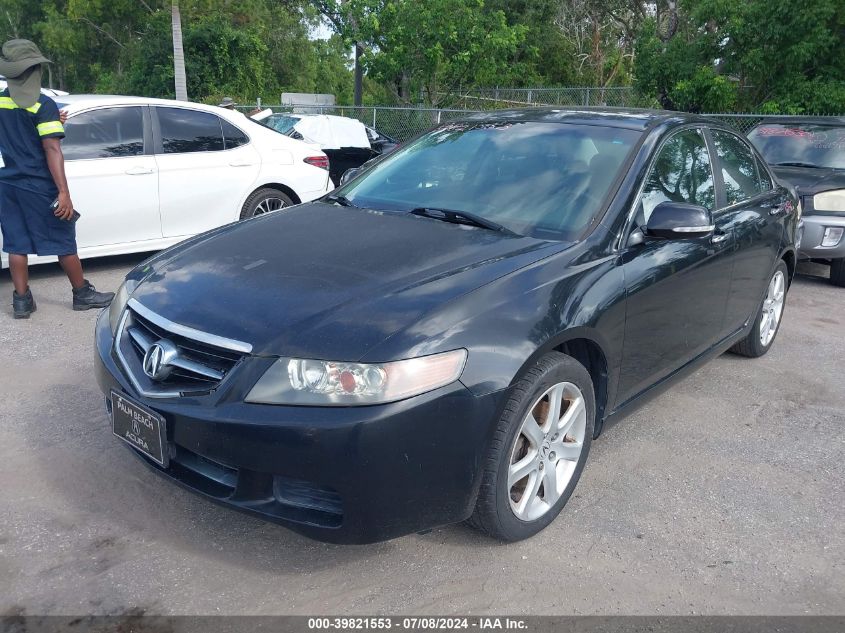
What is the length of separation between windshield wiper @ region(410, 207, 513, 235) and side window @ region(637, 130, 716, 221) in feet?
2.18

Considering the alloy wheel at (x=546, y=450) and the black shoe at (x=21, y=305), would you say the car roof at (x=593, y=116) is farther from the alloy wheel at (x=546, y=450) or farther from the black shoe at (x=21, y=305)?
the black shoe at (x=21, y=305)

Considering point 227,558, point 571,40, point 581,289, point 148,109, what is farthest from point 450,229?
point 571,40

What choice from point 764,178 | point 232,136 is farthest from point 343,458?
point 232,136

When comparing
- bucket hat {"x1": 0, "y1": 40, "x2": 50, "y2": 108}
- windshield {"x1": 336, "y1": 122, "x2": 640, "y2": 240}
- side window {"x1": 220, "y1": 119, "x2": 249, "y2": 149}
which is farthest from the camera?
side window {"x1": 220, "y1": 119, "x2": 249, "y2": 149}

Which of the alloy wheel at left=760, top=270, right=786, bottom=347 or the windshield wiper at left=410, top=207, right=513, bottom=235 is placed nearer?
the windshield wiper at left=410, top=207, right=513, bottom=235

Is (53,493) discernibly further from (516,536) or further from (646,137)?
(646,137)

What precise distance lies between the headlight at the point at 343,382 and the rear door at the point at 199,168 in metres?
4.97

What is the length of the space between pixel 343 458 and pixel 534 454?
88 cm

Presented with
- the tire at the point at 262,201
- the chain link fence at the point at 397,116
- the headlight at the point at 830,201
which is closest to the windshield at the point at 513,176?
the tire at the point at 262,201

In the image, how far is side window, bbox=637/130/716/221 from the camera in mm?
3643

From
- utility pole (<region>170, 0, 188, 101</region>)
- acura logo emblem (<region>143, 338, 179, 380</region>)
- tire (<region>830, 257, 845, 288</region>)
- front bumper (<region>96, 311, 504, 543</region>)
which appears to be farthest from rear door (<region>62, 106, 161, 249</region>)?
utility pole (<region>170, 0, 188, 101</region>)

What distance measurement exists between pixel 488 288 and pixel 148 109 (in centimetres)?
522

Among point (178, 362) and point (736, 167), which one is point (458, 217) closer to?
point (178, 362)

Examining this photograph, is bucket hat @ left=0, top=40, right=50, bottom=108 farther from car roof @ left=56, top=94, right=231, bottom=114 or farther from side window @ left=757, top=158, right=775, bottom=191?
side window @ left=757, top=158, right=775, bottom=191
